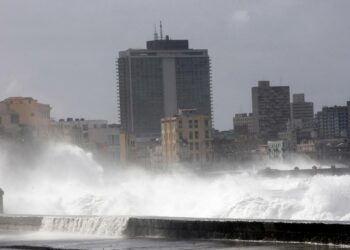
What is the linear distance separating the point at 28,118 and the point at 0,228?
9988 centimetres

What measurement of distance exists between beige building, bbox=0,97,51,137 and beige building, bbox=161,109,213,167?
42026mm

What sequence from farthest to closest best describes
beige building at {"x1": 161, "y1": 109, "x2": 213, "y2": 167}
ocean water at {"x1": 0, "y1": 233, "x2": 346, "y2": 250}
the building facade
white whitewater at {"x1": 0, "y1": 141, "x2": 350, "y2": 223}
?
beige building at {"x1": 161, "y1": 109, "x2": 213, "y2": 167} < the building facade < white whitewater at {"x1": 0, "y1": 141, "x2": 350, "y2": 223} < ocean water at {"x1": 0, "y1": 233, "x2": 346, "y2": 250}

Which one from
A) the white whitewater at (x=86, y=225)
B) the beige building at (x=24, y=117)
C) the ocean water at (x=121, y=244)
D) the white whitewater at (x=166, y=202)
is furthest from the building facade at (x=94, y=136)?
the ocean water at (x=121, y=244)

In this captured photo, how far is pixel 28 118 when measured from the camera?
129 metres

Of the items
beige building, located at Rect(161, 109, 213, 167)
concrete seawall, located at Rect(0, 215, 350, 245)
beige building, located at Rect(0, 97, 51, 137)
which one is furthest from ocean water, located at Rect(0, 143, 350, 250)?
beige building, located at Rect(161, 109, 213, 167)

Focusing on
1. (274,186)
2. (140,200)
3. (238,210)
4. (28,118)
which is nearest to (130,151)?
(28,118)

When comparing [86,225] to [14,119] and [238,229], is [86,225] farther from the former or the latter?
[14,119]

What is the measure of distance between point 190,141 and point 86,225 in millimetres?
150973

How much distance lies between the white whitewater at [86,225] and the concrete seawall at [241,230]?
1.32ft

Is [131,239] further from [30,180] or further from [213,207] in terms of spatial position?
[30,180]

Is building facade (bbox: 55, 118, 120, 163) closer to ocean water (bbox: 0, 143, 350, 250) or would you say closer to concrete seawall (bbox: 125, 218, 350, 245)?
ocean water (bbox: 0, 143, 350, 250)

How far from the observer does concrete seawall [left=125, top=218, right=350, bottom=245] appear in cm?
2053

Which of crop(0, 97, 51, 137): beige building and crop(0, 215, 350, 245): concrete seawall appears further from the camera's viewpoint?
crop(0, 97, 51, 137): beige building

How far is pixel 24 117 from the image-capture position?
128 meters
